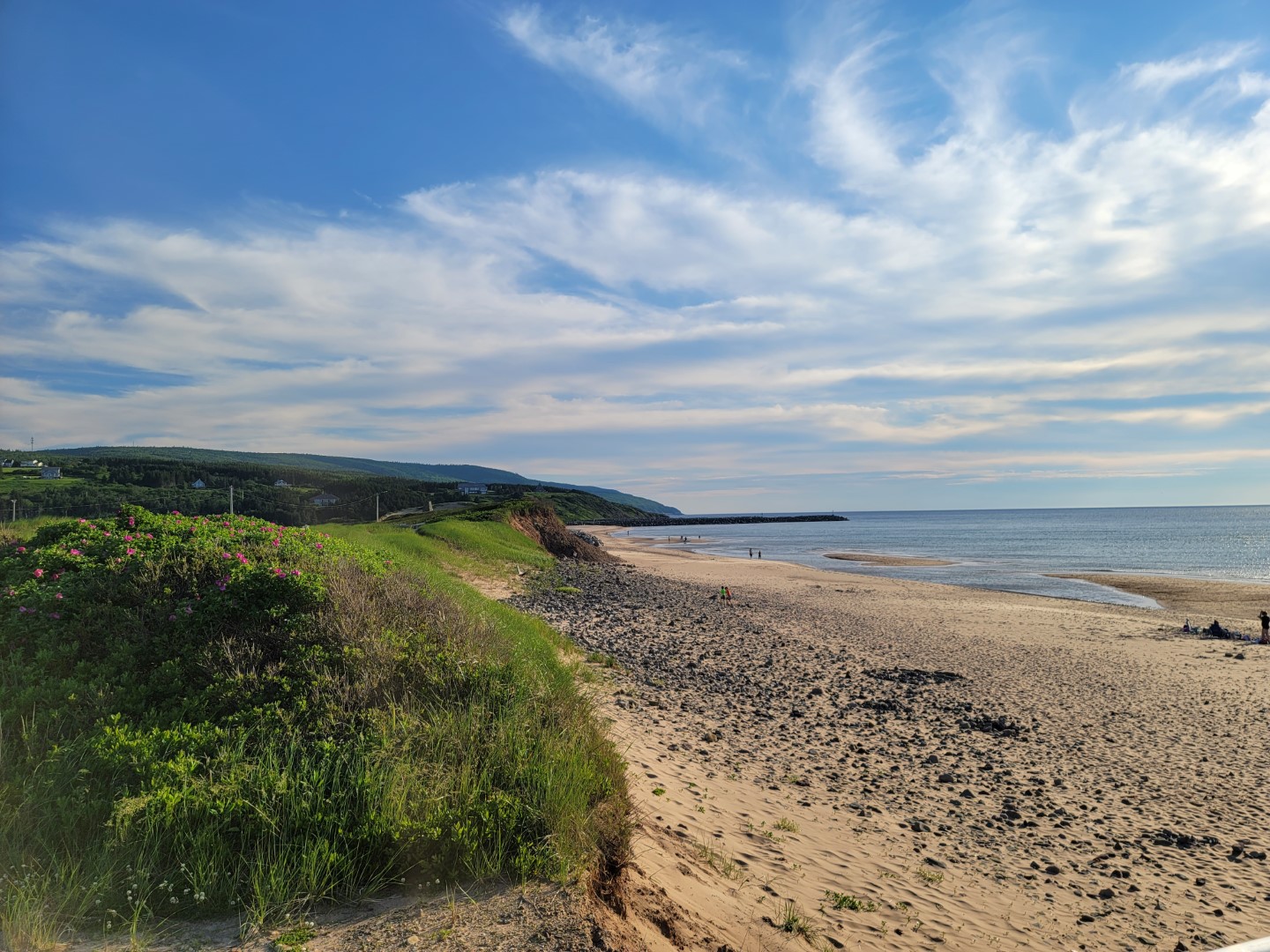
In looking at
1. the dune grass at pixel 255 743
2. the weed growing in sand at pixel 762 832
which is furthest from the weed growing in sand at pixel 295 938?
the weed growing in sand at pixel 762 832

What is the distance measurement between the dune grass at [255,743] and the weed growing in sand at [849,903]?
75.1 inches

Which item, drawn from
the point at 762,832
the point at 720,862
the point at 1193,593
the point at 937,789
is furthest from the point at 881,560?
the point at 720,862

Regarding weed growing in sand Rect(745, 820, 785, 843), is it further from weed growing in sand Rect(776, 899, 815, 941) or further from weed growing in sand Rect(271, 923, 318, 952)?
weed growing in sand Rect(271, 923, 318, 952)

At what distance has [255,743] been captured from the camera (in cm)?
529

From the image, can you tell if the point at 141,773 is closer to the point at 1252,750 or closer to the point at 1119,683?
the point at 1252,750

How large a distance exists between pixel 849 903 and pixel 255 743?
4.97 metres

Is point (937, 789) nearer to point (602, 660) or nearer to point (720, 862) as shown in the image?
point (720, 862)

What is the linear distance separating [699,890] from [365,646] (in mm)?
3756

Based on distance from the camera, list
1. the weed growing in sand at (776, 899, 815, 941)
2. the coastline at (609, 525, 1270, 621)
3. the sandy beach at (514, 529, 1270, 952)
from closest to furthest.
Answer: the weed growing in sand at (776, 899, 815, 941) < the sandy beach at (514, 529, 1270, 952) < the coastline at (609, 525, 1270, 621)

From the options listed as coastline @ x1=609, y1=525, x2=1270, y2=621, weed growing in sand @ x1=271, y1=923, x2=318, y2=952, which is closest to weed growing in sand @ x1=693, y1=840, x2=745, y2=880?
weed growing in sand @ x1=271, y1=923, x2=318, y2=952

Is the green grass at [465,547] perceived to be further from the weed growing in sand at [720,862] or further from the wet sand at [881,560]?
the wet sand at [881,560]

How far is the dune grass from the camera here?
161 inches

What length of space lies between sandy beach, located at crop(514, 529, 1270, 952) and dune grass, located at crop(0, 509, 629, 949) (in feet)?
3.86

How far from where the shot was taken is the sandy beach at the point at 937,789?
18.2 feet
